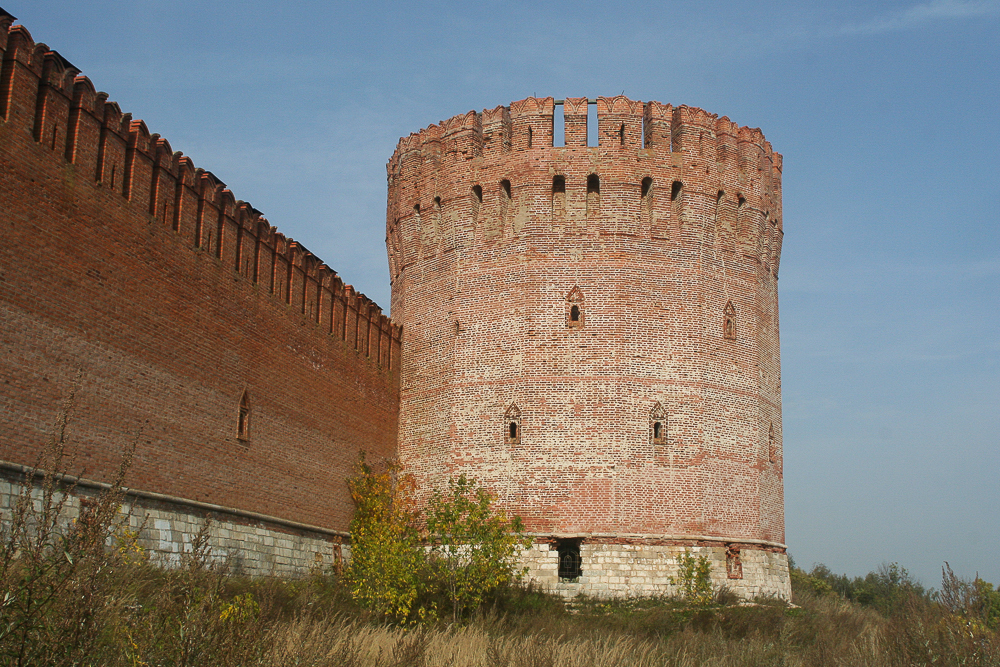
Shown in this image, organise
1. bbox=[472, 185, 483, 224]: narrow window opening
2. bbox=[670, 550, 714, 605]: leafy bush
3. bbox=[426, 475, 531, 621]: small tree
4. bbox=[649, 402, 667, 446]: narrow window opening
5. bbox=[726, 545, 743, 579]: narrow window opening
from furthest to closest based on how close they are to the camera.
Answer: bbox=[472, 185, 483, 224]: narrow window opening
bbox=[649, 402, 667, 446]: narrow window opening
bbox=[726, 545, 743, 579]: narrow window opening
bbox=[670, 550, 714, 605]: leafy bush
bbox=[426, 475, 531, 621]: small tree

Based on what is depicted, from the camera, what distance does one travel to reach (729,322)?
23531mm

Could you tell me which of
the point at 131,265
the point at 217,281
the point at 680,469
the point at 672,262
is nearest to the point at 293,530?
the point at 217,281

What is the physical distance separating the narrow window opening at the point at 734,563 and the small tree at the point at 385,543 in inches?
263

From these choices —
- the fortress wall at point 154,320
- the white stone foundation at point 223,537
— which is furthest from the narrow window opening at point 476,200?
the white stone foundation at point 223,537

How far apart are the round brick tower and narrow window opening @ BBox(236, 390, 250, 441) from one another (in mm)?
5740

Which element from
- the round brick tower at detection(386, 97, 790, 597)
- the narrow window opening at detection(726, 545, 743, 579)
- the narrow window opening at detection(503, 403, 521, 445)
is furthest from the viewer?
the narrow window opening at detection(503, 403, 521, 445)

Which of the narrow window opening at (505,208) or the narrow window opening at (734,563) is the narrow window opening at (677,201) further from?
the narrow window opening at (734,563)

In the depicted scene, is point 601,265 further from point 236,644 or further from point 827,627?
point 236,644

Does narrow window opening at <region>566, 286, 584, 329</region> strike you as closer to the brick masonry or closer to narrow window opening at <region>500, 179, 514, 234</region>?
the brick masonry

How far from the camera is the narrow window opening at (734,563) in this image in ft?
71.9

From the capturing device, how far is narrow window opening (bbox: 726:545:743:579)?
21922 millimetres

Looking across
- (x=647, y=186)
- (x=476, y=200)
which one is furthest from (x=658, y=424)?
(x=476, y=200)

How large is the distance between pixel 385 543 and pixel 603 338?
668 cm

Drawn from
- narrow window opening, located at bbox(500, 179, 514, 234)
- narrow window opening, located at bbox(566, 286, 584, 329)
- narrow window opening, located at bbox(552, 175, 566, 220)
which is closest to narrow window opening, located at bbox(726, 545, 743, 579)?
narrow window opening, located at bbox(566, 286, 584, 329)
